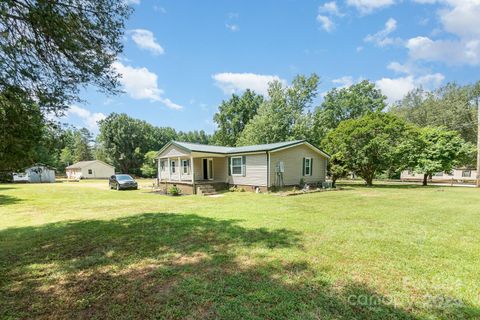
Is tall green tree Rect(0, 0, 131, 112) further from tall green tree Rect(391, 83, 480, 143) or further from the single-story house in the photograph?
tall green tree Rect(391, 83, 480, 143)

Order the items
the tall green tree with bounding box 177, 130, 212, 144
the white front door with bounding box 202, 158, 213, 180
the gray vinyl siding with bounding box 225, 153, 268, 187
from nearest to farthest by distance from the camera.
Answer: the gray vinyl siding with bounding box 225, 153, 268, 187
the white front door with bounding box 202, 158, 213, 180
the tall green tree with bounding box 177, 130, 212, 144

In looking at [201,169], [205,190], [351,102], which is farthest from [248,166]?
[351,102]

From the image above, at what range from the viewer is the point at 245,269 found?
3959 mm

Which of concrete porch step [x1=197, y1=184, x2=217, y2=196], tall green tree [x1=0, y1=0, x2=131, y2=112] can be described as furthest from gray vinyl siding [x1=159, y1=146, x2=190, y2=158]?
tall green tree [x1=0, y1=0, x2=131, y2=112]

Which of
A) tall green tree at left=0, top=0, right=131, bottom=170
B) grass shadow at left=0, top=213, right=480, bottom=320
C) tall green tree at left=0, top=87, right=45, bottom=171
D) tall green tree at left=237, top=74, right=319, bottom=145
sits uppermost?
tall green tree at left=237, top=74, right=319, bottom=145

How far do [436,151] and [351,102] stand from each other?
14.7m

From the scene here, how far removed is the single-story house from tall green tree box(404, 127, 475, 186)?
882cm

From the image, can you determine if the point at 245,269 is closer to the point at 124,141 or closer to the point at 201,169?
the point at 201,169

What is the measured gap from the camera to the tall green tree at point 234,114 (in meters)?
41.0

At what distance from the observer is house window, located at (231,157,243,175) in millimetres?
17569

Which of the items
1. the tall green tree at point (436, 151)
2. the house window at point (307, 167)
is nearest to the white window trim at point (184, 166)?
the house window at point (307, 167)

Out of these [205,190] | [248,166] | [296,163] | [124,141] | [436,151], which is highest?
[124,141]

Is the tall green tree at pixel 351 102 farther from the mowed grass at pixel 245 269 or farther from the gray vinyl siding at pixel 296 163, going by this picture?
the mowed grass at pixel 245 269

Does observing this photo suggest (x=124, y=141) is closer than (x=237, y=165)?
No
